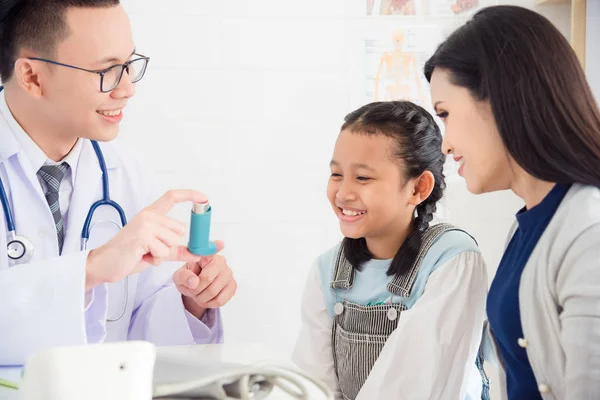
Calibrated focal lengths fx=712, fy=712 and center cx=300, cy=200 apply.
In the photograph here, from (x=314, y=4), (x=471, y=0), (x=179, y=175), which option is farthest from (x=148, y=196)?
(x=471, y=0)

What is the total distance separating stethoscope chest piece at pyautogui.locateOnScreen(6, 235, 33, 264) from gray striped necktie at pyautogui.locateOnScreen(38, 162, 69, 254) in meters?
0.09

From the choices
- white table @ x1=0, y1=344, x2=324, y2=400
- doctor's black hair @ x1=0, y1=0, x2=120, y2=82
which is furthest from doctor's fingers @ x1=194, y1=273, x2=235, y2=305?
doctor's black hair @ x1=0, y1=0, x2=120, y2=82

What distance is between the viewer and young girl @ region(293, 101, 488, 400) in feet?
4.89

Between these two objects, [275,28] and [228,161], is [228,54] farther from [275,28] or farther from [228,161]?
[228,161]

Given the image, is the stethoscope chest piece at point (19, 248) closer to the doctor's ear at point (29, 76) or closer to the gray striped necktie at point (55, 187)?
the gray striped necktie at point (55, 187)

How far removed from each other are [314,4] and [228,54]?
0.38 metres

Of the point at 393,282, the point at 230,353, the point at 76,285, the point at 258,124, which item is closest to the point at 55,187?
the point at 76,285

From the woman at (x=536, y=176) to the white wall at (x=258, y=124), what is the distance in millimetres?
1403

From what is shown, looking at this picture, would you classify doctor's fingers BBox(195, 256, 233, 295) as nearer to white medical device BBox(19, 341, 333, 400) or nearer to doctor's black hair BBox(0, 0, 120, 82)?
doctor's black hair BBox(0, 0, 120, 82)

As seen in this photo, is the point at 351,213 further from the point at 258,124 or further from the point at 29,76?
the point at 258,124

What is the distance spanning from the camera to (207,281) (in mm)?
1448

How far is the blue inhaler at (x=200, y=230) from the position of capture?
1200mm

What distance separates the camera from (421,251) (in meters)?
1.65

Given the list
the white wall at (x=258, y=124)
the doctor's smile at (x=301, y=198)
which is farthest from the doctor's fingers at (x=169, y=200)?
the white wall at (x=258, y=124)
